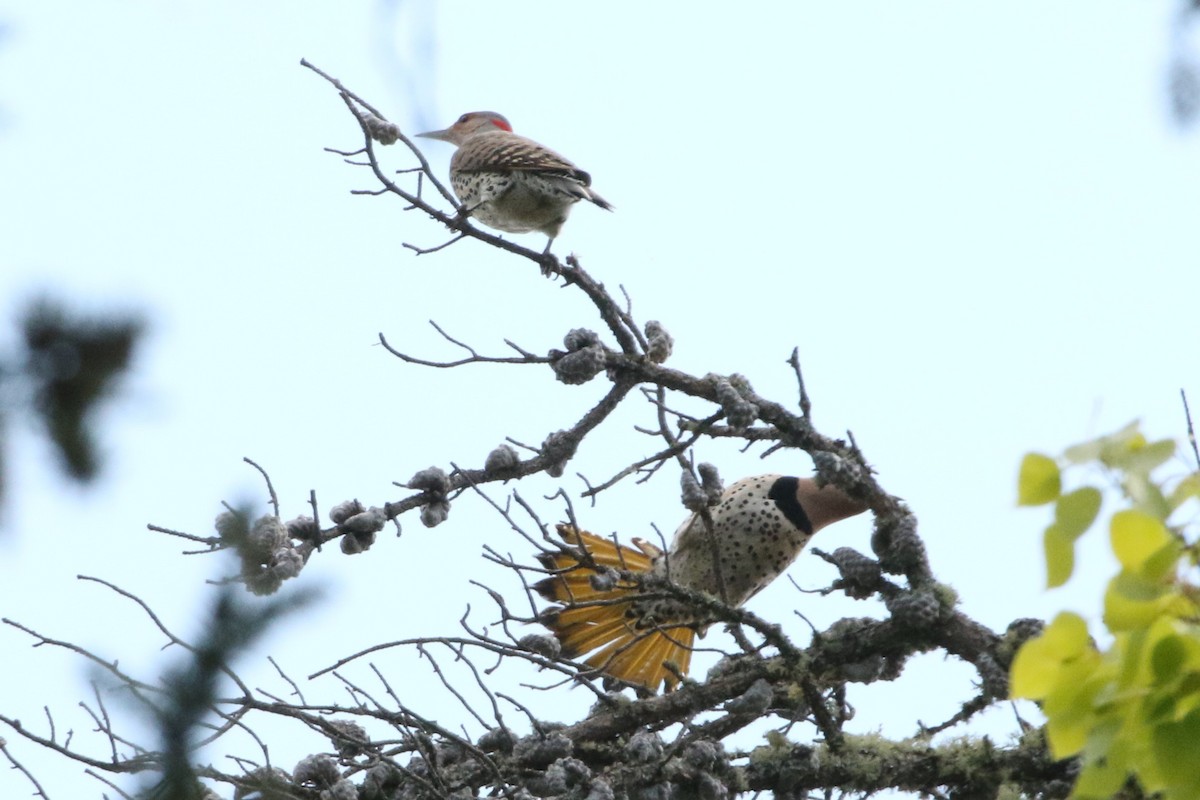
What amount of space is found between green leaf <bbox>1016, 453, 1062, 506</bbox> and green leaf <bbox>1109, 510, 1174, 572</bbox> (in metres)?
0.09

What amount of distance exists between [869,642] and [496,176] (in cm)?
228

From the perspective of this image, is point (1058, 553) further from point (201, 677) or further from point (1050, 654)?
point (201, 677)

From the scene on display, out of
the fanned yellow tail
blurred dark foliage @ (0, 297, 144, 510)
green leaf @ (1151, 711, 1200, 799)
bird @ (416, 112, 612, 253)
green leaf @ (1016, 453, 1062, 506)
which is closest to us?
blurred dark foliage @ (0, 297, 144, 510)

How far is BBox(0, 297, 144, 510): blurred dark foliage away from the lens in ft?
4.54

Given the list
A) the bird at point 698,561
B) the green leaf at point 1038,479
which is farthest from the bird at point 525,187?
the green leaf at point 1038,479

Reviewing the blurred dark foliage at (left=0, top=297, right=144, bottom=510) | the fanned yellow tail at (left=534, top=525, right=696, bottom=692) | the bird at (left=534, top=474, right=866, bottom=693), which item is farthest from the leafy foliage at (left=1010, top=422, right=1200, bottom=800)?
the fanned yellow tail at (left=534, top=525, right=696, bottom=692)

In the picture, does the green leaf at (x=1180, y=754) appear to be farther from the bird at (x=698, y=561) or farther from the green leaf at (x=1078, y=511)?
the bird at (x=698, y=561)

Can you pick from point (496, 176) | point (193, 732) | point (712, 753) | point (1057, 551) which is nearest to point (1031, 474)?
point (1057, 551)

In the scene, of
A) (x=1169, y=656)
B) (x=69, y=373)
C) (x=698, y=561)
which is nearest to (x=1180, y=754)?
(x=1169, y=656)

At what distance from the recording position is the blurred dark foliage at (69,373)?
54.5 inches

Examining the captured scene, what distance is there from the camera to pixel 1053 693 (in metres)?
1.55

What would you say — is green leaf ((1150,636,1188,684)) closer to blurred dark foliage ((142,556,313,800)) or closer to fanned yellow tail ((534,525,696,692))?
blurred dark foliage ((142,556,313,800))

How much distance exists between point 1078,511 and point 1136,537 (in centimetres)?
8

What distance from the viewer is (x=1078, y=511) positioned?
156 cm
